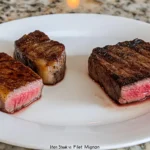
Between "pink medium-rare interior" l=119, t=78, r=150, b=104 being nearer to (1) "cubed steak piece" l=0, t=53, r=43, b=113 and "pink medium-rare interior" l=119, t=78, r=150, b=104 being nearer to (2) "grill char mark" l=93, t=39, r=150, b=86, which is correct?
(2) "grill char mark" l=93, t=39, r=150, b=86

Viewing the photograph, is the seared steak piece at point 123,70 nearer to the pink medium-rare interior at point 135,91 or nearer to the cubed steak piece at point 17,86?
the pink medium-rare interior at point 135,91

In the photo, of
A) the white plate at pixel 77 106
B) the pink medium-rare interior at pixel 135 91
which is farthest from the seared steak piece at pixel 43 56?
the pink medium-rare interior at pixel 135 91

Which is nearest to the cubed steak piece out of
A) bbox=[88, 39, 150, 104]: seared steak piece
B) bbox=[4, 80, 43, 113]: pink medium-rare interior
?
bbox=[4, 80, 43, 113]: pink medium-rare interior

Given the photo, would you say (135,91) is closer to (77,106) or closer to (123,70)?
(123,70)

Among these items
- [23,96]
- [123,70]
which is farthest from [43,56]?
[123,70]

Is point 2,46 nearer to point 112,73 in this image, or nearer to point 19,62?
point 19,62

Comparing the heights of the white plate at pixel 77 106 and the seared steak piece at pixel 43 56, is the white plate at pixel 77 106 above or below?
below

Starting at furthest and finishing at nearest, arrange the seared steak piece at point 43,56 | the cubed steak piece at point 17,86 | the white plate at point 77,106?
the seared steak piece at point 43,56 → the cubed steak piece at point 17,86 → the white plate at point 77,106
